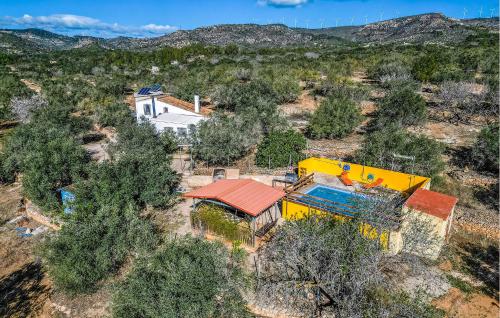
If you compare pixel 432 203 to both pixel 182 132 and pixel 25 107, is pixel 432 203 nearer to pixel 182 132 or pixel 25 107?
pixel 182 132

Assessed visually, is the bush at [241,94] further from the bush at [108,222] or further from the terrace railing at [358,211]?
the terrace railing at [358,211]

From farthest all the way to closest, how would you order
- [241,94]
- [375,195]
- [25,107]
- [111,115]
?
[241,94] < [111,115] < [25,107] < [375,195]

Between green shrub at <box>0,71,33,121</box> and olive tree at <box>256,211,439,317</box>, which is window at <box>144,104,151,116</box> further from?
olive tree at <box>256,211,439,317</box>

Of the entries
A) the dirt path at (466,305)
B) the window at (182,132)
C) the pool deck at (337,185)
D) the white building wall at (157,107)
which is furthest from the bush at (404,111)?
the dirt path at (466,305)

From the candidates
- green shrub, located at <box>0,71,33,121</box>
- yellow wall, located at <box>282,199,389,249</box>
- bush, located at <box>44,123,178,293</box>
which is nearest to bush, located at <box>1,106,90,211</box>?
bush, located at <box>44,123,178,293</box>

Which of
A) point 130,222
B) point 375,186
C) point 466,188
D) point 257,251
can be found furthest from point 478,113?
point 130,222

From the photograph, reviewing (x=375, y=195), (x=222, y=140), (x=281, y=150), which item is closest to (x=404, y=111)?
(x=281, y=150)
